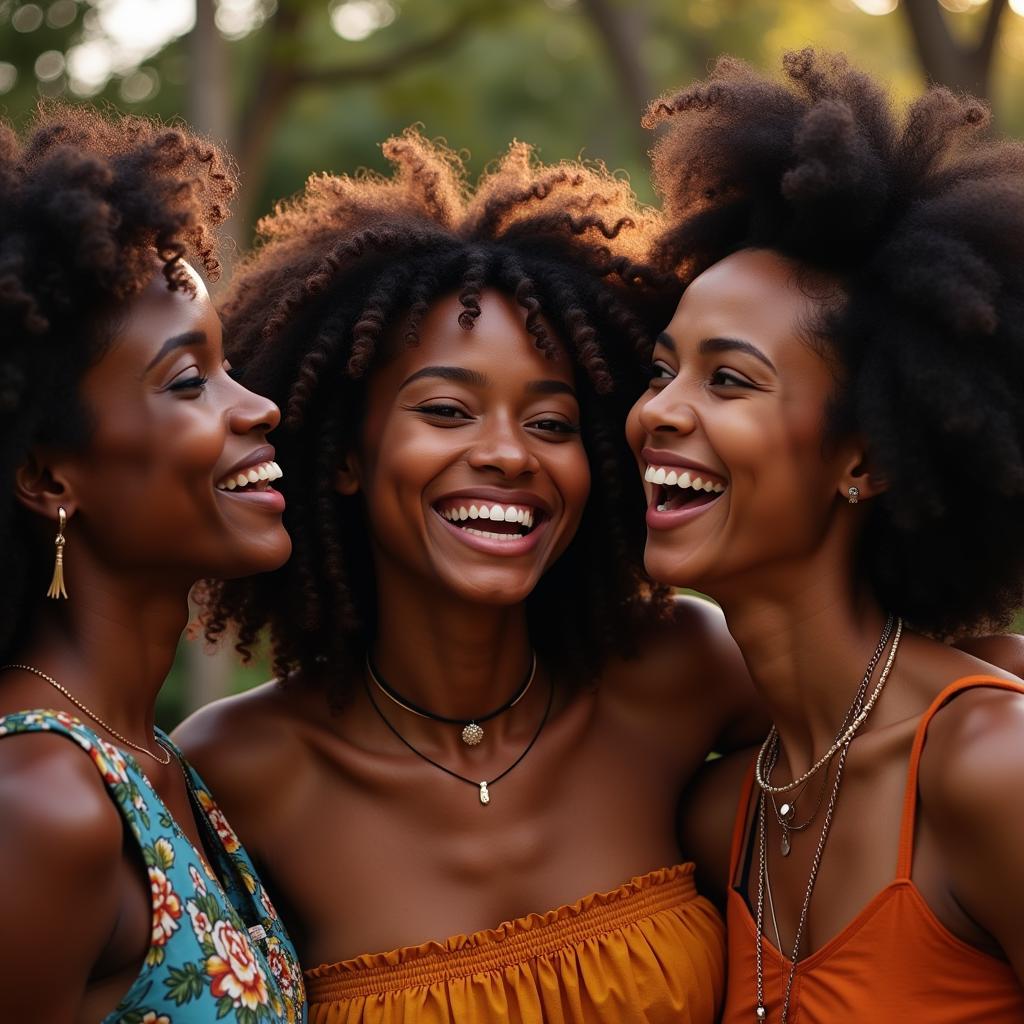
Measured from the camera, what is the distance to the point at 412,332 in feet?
12.3

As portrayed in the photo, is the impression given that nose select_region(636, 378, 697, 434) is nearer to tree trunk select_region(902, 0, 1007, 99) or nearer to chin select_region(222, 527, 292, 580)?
chin select_region(222, 527, 292, 580)

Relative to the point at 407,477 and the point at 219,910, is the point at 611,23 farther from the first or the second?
the point at 219,910

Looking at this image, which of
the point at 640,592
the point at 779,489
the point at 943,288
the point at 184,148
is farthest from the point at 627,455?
the point at 184,148

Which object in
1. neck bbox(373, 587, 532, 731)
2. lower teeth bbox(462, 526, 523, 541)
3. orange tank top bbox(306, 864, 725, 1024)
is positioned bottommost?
orange tank top bbox(306, 864, 725, 1024)

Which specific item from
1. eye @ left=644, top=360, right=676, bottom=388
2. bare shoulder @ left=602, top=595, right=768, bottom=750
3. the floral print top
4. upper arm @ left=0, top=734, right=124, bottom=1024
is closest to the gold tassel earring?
the floral print top

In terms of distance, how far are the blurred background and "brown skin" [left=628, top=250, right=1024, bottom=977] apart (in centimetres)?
83

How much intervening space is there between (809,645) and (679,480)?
0.47 meters

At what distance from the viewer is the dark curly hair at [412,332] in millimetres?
3840

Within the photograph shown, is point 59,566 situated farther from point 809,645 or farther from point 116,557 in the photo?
point 809,645

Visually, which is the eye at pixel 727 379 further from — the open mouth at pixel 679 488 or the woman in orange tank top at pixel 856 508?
the open mouth at pixel 679 488

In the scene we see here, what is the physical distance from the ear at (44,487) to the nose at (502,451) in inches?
37.8

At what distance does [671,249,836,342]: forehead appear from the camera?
337 cm

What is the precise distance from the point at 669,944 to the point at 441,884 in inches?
22.0

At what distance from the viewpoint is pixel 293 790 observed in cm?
381
